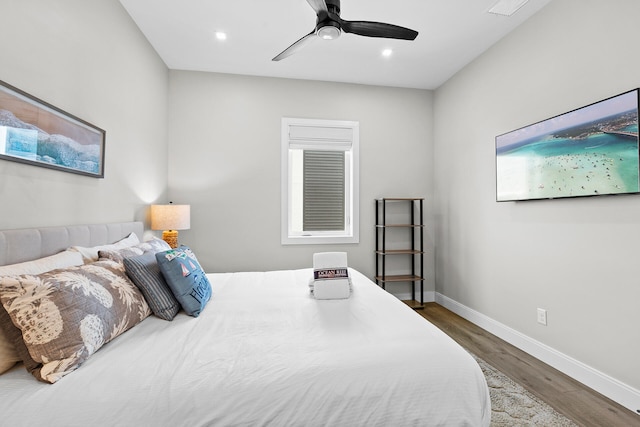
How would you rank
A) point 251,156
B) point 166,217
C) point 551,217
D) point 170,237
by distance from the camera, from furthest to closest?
point 251,156 → point 170,237 → point 166,217 → point 551,217

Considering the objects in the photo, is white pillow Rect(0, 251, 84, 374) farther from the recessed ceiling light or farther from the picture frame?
the recessed ceiling light

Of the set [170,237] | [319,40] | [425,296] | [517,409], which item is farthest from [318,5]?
[425,296]

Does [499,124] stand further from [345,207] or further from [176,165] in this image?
[176,165]

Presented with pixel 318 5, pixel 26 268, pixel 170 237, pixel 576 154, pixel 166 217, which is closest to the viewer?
pixel 26 268

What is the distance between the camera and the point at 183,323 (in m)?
1.55

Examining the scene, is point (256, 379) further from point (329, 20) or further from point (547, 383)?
point (547, 383)

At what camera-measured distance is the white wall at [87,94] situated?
4.88 ft

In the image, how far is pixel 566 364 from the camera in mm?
2250

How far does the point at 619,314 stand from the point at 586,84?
160 cm

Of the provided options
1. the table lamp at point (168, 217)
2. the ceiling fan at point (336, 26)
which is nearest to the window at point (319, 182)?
the table lamp at point (168, 217)

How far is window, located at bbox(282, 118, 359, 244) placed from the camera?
3.82m

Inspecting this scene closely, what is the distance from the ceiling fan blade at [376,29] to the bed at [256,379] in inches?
73.8

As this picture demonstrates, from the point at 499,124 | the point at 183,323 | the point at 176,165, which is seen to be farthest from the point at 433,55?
the point at 183,323

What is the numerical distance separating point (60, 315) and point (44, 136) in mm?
1100
